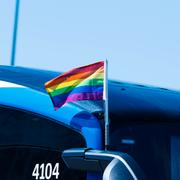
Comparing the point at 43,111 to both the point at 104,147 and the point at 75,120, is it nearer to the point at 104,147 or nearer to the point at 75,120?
the point at 75,120

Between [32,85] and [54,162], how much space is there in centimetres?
54

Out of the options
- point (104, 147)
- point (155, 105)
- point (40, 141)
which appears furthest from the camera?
point (155, 105)

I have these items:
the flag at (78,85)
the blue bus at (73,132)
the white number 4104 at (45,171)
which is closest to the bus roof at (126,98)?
the blue bus at (73,132)

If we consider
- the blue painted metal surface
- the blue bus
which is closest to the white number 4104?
the blue bus

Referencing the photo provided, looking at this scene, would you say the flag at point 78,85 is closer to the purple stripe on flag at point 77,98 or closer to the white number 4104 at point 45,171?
the purple stripe on flag at point 77,98

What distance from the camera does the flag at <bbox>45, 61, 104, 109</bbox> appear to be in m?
3.71

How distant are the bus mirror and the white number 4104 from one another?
723 mm

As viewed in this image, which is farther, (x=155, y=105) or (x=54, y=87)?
(x=155, y=105)

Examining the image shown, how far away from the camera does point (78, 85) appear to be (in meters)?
3.73

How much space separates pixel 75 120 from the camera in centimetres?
383

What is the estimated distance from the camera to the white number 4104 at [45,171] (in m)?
3.85

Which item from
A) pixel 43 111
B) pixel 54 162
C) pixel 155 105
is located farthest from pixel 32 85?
pixel 155 105

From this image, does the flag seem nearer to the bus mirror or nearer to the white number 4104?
the white number 4104

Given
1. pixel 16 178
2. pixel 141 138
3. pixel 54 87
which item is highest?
pixel 54 87
